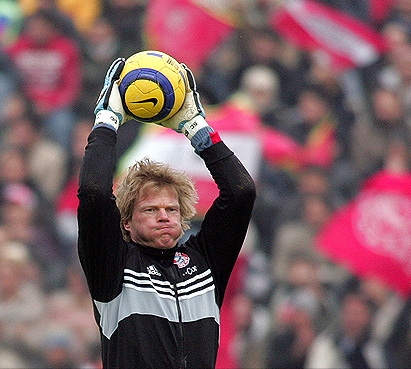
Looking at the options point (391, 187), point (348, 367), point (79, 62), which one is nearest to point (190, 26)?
point (79, 62)

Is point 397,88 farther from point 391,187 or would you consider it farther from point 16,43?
point 16,43

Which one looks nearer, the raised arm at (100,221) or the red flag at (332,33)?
the raised arm at (100,221)

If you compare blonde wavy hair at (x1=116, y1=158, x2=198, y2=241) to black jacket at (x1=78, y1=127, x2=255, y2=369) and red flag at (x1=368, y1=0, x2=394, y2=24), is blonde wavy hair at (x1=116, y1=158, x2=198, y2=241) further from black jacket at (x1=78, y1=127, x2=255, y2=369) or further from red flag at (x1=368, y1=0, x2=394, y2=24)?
red flag at (x1=368, y1=0, x2=394, y2=24)

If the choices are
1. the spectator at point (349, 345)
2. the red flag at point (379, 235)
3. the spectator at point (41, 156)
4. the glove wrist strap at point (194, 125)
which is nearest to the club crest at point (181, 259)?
the glove wrist strap at point (194, 125)

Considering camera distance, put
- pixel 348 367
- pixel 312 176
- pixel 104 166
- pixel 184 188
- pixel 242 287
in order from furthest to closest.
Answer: pixel 312 176 < pixel 242 287 < pixel 348 367 < pixel 184 188 < pixel 104 166

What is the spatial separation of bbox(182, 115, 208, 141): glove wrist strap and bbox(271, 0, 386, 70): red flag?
554 cm

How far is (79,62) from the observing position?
9320mm

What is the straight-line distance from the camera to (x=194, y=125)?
3652 millimetres

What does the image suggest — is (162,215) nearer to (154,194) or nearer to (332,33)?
(154,194)

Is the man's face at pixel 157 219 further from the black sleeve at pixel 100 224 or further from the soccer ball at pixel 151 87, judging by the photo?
the soccer ball at pixel 151 87

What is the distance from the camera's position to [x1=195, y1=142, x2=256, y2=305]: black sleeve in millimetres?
3551

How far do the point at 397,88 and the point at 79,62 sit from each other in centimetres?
352

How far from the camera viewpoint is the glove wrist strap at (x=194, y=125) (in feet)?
11.9

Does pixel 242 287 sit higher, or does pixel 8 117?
pixel 8 117
